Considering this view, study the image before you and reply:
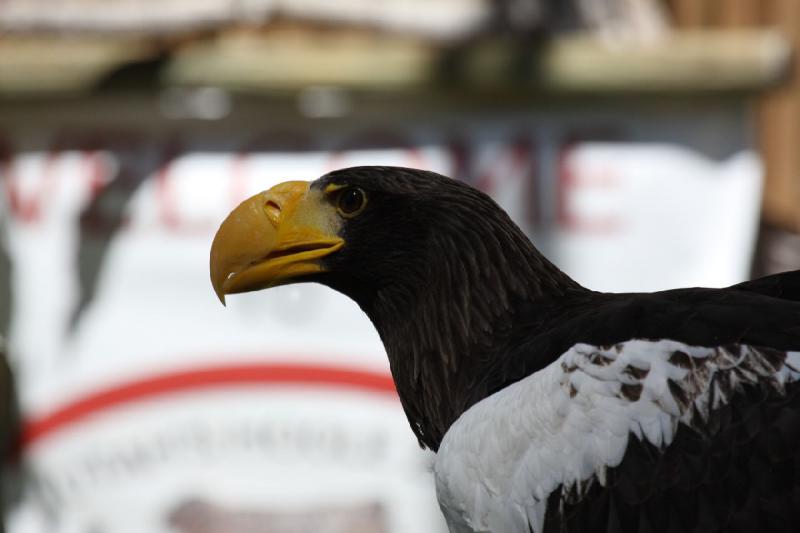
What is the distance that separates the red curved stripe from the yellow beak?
2.24 meters

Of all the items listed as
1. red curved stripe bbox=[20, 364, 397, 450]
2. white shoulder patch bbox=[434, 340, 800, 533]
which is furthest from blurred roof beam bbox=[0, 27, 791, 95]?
white shoulder patch bbox=[434, 340, 800, 533]

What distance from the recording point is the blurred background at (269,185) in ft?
17.0

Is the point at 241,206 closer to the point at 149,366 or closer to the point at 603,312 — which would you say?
the point at 603,312

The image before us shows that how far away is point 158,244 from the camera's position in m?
5.31

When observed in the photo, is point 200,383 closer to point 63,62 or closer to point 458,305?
point 63,62

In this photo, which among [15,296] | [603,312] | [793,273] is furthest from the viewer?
[15,296]

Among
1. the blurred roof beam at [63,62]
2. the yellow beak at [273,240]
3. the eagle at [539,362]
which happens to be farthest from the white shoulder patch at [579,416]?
the blurred roof beam at [63,62]

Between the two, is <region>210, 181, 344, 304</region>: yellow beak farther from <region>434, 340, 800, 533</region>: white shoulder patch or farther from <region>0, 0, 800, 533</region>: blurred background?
<region>0, 0, 800, 533</region>: blurred background

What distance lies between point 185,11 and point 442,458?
303 centimetres

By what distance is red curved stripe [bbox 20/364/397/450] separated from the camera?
17.0ft

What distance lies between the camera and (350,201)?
9.75 feet

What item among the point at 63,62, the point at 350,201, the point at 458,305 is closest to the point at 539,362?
the point at 458,305

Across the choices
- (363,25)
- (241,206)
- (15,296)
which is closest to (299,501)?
(15,296)

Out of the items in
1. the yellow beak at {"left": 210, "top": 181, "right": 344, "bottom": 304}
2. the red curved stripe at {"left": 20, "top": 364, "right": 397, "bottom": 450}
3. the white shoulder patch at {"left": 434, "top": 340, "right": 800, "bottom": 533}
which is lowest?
the red curved stripe at {"left": 20, "top": 364, "right": 397, "bottom": 450}
